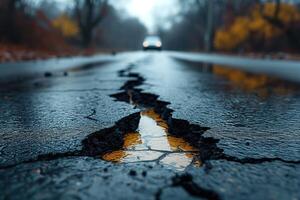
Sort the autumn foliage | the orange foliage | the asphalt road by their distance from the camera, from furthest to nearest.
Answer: the orange foliage < the autumn foliage < the asphalt road

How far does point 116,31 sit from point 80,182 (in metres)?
74.3

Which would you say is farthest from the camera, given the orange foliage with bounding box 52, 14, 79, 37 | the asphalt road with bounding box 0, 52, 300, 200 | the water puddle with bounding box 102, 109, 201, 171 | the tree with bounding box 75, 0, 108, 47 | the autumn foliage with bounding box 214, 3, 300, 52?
the orange foliage with bounding box 52, 14, 79, 37

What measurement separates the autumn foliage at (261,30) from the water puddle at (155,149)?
2212 centimetres

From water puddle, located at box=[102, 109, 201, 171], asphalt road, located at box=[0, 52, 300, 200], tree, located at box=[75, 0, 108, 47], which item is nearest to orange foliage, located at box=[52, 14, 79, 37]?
tree, located at box=[75, 0, 108, 47]

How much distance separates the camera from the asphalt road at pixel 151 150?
3.85 feet

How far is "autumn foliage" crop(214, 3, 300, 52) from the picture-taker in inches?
908

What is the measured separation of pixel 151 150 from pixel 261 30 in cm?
2527

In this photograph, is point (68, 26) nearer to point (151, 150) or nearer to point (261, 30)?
point (261, 30)

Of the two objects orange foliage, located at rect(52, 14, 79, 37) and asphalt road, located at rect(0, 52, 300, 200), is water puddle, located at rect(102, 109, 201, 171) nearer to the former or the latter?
asphalt road, located at rect(0, 52, 300, 200)

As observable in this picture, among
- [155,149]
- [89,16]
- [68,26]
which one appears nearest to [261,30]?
[89,16]

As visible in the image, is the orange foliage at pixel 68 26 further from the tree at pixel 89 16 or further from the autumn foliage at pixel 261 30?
the autumn foliage at pixel 261 30

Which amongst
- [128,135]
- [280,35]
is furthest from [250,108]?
[280,35]

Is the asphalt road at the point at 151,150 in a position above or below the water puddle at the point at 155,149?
above

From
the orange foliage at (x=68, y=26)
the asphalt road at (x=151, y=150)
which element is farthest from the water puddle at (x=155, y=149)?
the orange foliage at (x=68, y=26)
